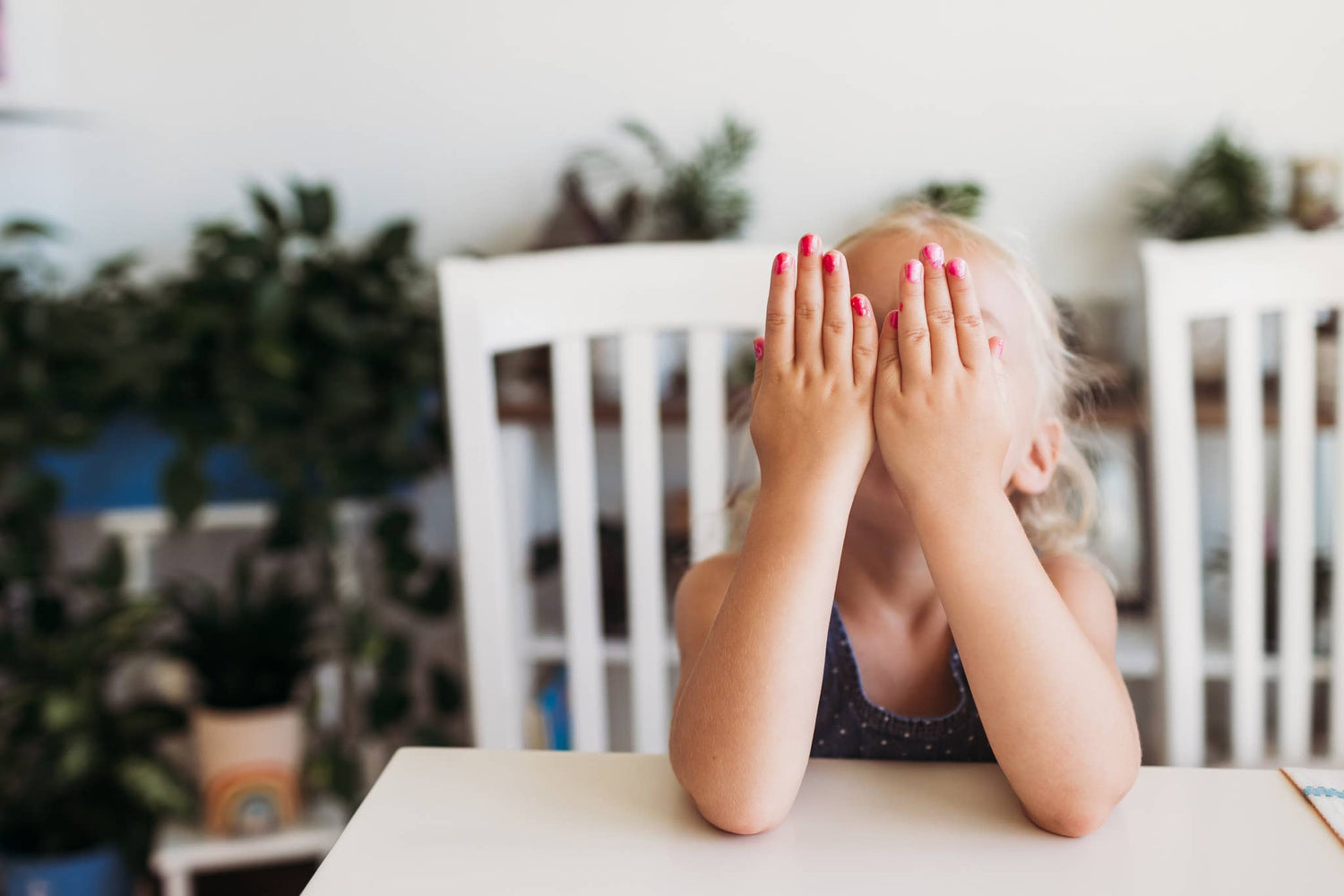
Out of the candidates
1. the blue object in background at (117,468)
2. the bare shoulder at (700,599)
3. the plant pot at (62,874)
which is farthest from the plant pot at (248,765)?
the bare shoulder at (700,599)

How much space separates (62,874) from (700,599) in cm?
123

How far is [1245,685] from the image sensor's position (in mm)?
1028

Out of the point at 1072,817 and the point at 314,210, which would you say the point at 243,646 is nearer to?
the point at 314,210

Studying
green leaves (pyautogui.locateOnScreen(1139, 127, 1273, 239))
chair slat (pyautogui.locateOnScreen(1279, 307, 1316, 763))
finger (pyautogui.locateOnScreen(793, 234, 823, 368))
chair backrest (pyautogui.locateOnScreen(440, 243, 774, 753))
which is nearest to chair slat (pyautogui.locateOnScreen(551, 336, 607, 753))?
chair backrest (pyautogui.locateOnScreen(440, 243, 774, 753))

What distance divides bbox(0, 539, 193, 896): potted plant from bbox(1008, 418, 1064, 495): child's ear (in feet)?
4.10

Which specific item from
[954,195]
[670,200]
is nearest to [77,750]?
[670,200]

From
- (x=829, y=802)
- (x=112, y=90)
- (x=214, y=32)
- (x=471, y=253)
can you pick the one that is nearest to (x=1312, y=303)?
(x=829, y=802)

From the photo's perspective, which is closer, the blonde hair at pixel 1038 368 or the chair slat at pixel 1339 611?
the blonde hair at pixel 1038 368

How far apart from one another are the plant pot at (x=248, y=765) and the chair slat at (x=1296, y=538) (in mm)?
1240

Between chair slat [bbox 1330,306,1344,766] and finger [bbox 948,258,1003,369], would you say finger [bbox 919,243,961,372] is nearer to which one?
finger [bbox 948,258,1003,369]

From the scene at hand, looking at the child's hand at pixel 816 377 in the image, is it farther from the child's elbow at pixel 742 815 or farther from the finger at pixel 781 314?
the child's elbow at pixel 742 815

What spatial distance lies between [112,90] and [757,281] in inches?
57.4

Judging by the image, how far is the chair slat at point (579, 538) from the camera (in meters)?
1.03

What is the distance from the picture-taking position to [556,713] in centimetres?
165
